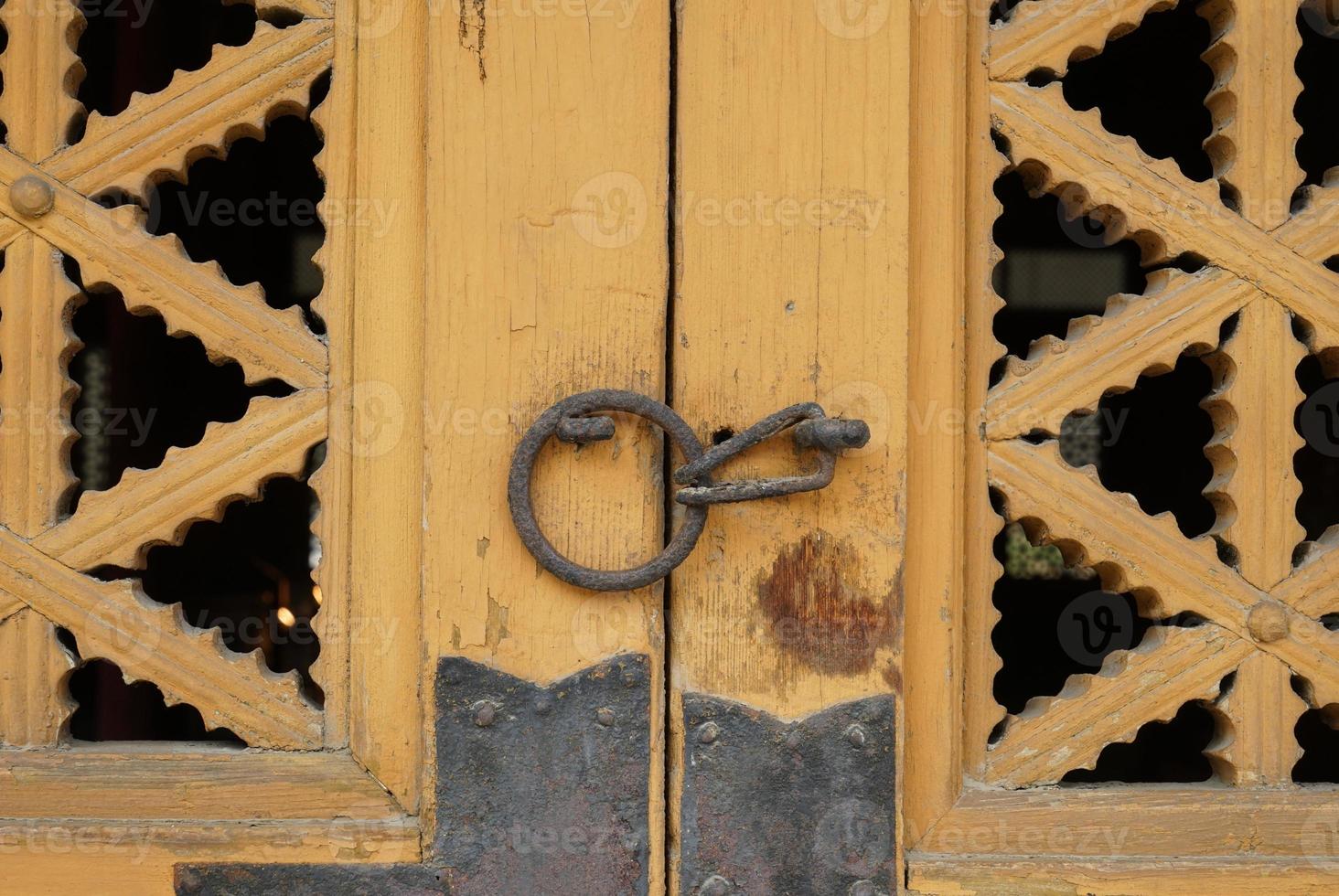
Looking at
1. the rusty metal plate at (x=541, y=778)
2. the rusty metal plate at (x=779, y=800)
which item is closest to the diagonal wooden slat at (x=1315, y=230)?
the rusty metal plate at (x=779, y=800)

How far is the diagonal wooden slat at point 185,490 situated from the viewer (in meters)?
1.01

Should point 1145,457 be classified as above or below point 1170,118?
below

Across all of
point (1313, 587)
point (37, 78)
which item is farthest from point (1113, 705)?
point (37, 78)

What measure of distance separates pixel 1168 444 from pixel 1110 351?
5.73 ft

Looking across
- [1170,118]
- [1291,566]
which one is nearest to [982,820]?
[1291,566]

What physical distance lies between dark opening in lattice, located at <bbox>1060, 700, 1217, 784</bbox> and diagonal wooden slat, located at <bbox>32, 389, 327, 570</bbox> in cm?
164

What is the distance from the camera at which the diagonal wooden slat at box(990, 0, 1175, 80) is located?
104 cm

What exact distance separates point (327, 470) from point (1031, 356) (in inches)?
28.6

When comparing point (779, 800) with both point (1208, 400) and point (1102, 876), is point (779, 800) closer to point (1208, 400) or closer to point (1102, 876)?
point (1102, 876)

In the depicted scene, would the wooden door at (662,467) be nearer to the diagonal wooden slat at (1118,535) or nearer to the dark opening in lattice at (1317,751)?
the diagonal wooden slat at (1118,535)

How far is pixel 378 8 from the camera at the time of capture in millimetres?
1011

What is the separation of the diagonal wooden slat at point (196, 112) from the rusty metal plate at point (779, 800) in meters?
0.74

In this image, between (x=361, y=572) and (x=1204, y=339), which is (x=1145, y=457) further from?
(x=361, y=572)

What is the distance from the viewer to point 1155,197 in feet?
3.44
